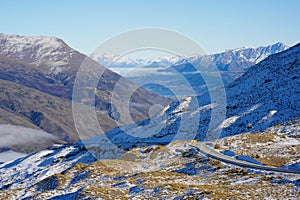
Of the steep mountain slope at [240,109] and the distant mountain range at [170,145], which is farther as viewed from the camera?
the steep mountain slope at [240,109]

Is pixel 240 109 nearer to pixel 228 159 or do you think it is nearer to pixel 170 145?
pixel 170 145

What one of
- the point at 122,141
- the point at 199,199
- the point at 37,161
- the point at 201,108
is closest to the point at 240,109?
the point at 201,108

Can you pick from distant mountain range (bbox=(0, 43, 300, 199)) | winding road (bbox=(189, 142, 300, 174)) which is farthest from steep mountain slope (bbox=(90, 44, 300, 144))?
winding road (bbox=(189, 142, 300, 174))

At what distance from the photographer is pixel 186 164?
1887 inches

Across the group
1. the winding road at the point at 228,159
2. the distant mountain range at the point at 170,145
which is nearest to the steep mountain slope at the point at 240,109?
the distant mountain range at the point at 170,145

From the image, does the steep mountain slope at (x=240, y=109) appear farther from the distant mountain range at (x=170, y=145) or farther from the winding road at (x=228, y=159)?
the winding road at (x=228, y=159)

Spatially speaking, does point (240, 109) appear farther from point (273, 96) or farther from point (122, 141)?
point (122, 141)

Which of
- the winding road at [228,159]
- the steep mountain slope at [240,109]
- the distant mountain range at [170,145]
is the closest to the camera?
the winding road at [228,159]

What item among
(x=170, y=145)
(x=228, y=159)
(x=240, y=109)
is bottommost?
(x=170, y=145)

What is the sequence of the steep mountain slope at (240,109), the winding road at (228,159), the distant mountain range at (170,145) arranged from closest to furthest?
the winding road at (228,159) < the distant mountain range at (170,145) < the steep mountain slope at (240,109)

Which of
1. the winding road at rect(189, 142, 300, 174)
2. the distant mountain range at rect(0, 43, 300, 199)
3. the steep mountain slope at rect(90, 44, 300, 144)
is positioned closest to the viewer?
the winding road at rect(189, 142, 300, 174)

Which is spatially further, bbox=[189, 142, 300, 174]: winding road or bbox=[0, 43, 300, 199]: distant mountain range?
bbox=[0, 43, 300, 199]: distant mountain range

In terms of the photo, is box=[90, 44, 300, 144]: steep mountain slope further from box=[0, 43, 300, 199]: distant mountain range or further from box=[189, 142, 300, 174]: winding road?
box=[189, 142, 300, 174]: winding road

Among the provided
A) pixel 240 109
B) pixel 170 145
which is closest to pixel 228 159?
pixel 170 145
